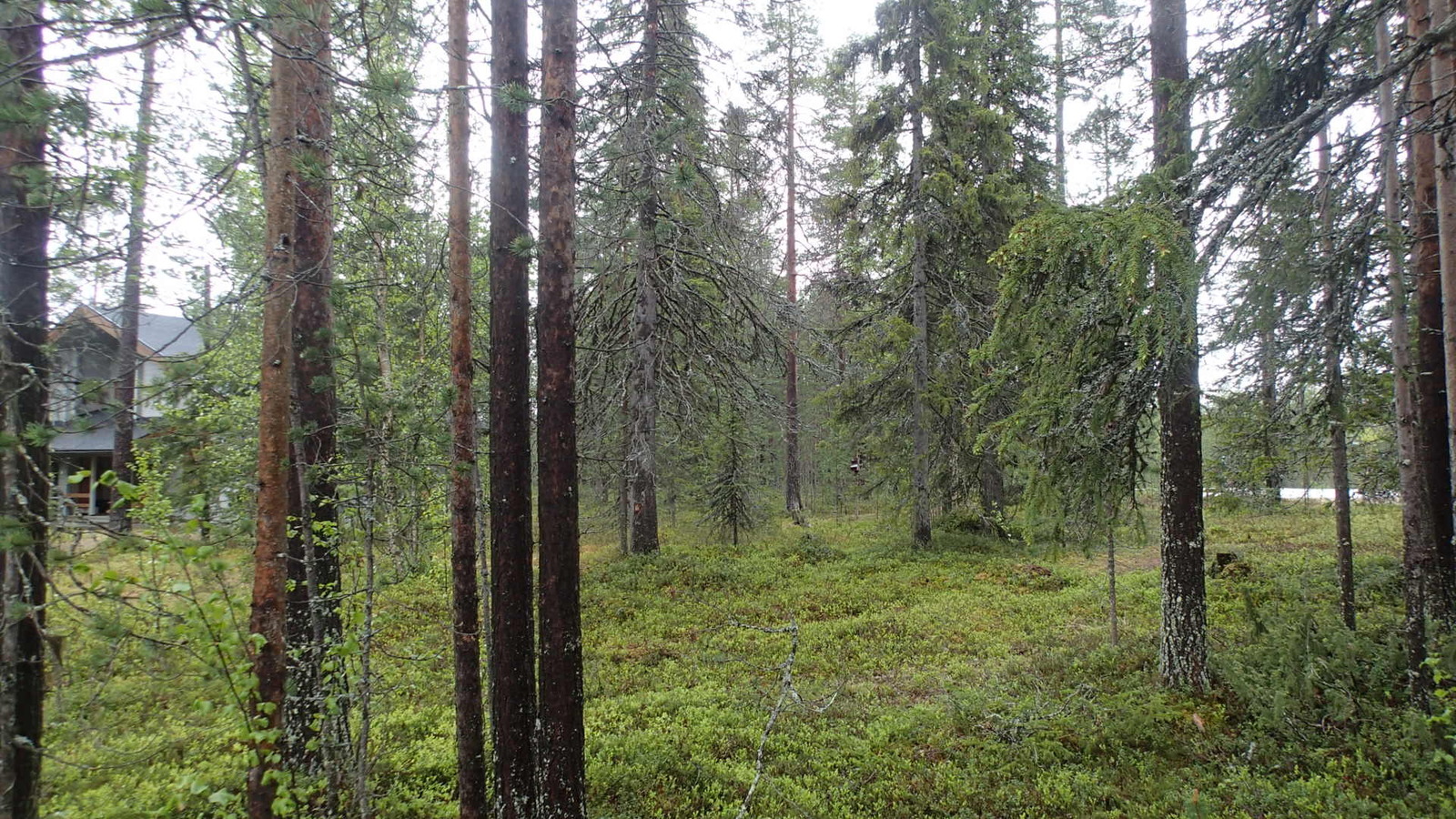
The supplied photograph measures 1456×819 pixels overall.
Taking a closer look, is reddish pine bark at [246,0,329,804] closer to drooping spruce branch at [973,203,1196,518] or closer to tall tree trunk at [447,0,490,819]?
tall tree trunk at [447,0,490,819]

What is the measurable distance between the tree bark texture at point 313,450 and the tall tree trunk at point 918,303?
11973mm

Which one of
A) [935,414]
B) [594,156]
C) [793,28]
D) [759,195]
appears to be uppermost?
[793,28]

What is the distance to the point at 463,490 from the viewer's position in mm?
5012

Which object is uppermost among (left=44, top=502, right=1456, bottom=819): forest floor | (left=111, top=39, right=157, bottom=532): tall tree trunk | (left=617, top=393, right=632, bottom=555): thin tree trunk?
(left=111, top=39, right=157, bottom=532): tall tree trunk

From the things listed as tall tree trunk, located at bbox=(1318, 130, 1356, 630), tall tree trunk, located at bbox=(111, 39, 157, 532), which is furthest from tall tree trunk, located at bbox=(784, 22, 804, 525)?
tall tree trunk, located at bbox=(111, 39, 157, 532)

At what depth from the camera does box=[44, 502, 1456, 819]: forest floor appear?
15.2 ft

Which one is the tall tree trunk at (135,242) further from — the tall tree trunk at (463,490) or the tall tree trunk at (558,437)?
the tall tree trunk at (558,437)

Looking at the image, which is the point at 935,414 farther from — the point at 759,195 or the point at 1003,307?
the point at 1003,307

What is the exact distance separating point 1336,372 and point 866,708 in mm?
5889

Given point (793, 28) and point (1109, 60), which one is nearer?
point (1109, 60)

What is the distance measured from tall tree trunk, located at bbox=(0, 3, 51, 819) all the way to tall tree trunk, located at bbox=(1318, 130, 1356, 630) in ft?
29.4

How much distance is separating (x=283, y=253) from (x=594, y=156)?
3767 mm

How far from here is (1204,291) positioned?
5.65 m

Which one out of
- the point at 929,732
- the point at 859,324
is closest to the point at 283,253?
the point at 929,732
